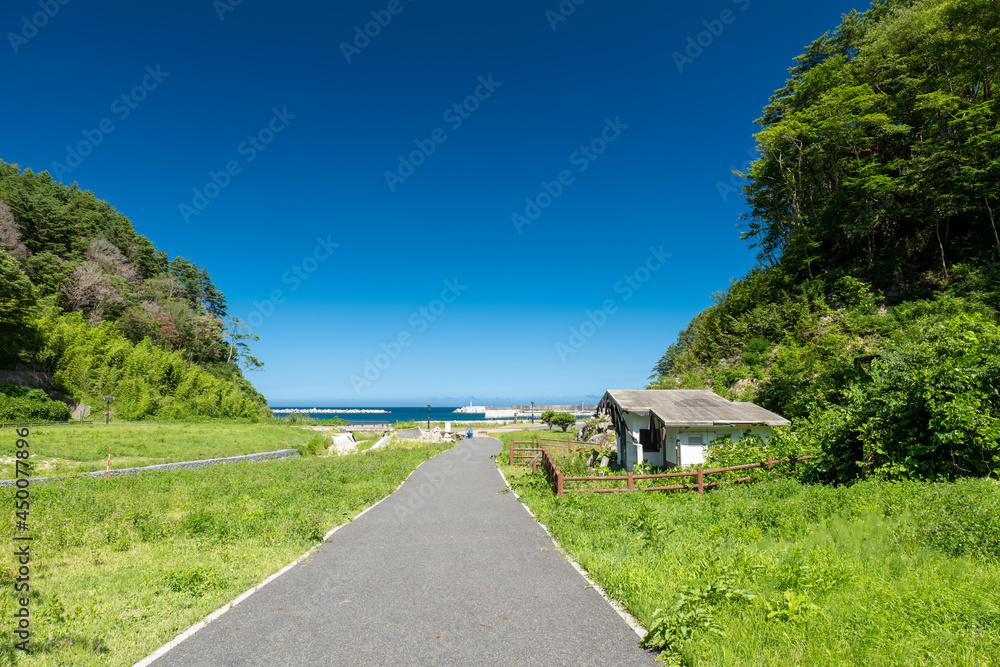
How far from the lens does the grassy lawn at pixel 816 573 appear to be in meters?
4.83

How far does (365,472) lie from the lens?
69.8ft

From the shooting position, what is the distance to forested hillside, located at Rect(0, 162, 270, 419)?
39.6 metres

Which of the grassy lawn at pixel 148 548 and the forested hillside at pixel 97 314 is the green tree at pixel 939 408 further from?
the forested hillside at pixel 97 314

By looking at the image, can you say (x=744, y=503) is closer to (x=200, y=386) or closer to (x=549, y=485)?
(x=549, y=485)

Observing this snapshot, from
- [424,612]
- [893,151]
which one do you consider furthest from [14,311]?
[893,151]

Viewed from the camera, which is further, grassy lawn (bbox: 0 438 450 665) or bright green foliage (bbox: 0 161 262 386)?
bright green foliage (bbox: 0 161 262 386)

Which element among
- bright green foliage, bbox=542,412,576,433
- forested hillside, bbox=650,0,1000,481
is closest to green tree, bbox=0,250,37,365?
forested hillside, bbox=650,0,1000,481

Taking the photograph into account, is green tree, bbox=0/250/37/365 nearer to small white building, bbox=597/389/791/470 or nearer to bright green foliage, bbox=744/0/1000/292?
small white building, bbox=597/389/791/470

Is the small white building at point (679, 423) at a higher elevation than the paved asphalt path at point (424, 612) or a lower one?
higher

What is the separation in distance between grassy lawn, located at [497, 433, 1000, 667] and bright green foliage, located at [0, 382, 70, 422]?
44151mm

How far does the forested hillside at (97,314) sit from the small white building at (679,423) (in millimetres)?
47414

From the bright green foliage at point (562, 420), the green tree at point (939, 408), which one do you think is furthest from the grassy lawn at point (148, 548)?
the bright green foliage at point (562, 420)

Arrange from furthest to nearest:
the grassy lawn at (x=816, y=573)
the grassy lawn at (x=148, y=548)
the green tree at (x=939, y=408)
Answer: the green tree at (x=939, y=408)
the grassy lawn at (x=148, y=548)
the grassy lawn at (x=816, y=573)

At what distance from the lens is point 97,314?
4984 centimetres
